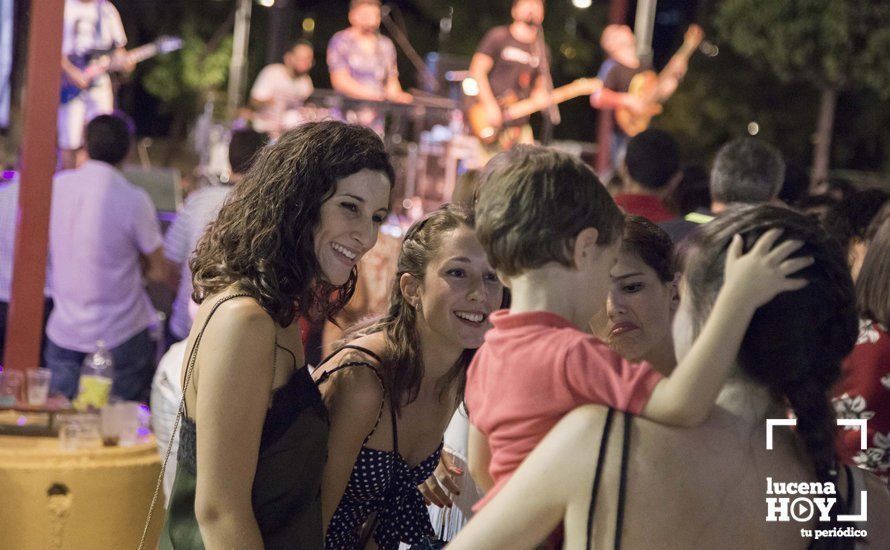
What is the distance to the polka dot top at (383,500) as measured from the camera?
246 cm

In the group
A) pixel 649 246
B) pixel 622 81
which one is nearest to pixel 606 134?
pixel 622 81

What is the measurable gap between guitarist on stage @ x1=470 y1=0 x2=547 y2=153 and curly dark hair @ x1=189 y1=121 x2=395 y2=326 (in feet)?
27.8

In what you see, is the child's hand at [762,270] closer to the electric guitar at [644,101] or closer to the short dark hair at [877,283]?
the short dark hair at [877,283]

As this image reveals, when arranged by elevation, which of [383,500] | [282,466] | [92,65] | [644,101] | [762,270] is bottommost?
[383,500]

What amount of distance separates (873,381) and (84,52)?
8047 mm

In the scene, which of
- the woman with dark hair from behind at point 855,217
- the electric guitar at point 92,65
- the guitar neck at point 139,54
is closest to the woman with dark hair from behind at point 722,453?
the woman with dark hair from behind at point 855,217

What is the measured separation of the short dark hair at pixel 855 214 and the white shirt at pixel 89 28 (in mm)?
6840

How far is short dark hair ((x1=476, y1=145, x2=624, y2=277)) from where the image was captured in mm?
1507

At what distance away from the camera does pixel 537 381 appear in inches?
58.5

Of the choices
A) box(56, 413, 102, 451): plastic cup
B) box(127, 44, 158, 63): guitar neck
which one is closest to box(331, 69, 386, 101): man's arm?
box(127, 44, 158, 63): guitar neck

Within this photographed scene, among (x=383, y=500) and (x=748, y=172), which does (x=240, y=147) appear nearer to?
(x=748, y=172)

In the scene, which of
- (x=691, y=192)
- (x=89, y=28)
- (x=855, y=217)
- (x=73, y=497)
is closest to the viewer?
(x=73, y=497)

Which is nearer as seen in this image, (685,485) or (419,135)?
(685,485)

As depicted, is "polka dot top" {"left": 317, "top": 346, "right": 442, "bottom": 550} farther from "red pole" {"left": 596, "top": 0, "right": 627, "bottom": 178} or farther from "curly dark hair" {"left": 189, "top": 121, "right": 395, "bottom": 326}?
"red pole" {"left": 596, "top": 0, "right": 627, "bottom": 178}
